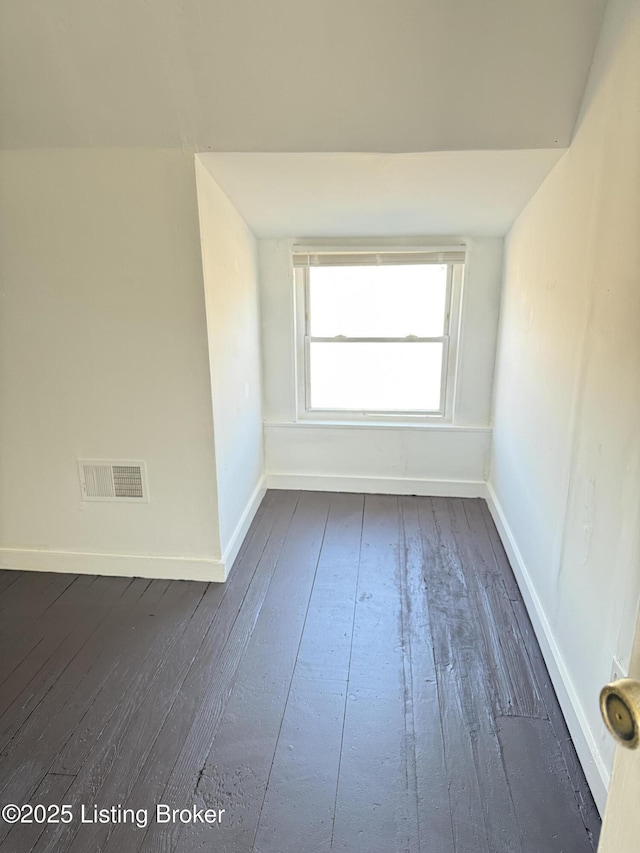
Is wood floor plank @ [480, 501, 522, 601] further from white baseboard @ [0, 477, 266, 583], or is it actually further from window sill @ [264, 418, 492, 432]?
white baseboard @ [0, 477, 266, 583]

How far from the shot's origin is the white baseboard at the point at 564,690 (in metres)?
1.34

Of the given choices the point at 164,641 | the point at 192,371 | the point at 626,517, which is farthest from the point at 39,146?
the point at 626,517

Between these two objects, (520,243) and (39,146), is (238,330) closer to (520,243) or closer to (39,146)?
(39,146)

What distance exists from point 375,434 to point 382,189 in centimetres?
155

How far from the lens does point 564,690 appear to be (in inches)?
63.7

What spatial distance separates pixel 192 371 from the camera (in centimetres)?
212

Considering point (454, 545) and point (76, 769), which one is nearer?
point (76, 769)

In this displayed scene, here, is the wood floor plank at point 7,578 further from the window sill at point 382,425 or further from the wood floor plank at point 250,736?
the window sill at point 382,425

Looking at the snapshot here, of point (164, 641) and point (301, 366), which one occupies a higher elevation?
point (301, 366)

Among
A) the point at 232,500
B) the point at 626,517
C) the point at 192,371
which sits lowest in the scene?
the point at 232,500

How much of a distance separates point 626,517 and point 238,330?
6.49ft

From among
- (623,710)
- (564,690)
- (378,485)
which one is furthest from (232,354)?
(623,710)

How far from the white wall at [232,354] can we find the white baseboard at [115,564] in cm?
11

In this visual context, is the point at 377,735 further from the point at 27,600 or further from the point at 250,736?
the point at 27,600
